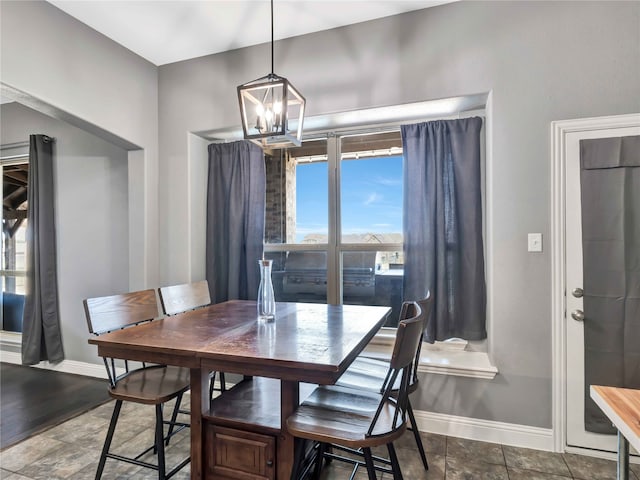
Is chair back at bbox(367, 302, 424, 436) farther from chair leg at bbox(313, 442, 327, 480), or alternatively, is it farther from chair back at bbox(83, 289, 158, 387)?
chair back at bbox(83, 289, 158, 387)

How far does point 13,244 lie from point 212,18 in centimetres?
359

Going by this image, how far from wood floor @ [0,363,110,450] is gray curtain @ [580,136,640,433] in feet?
11.9

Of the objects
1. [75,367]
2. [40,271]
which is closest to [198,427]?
[75,367]

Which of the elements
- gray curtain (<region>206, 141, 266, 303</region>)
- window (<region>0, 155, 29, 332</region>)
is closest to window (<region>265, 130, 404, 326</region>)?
gray curtain (<region>206, 141, 266, 303</region>)

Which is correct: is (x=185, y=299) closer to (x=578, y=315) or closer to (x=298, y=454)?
(x=298, y=454)

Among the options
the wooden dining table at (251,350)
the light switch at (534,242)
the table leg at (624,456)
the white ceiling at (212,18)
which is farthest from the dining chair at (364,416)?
the white ceiling at (212,18)

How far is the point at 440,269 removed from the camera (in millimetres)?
2502

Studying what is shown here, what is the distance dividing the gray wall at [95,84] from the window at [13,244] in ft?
6.39

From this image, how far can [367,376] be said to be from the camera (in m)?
1.96

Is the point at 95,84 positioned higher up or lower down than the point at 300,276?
higher up

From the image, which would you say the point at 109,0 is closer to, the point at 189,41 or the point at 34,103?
the point at 189,41

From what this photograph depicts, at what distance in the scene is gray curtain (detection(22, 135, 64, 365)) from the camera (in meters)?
3.50

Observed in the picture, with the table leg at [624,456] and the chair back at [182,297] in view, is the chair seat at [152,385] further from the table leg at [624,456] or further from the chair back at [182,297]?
the table leg at [624,456]

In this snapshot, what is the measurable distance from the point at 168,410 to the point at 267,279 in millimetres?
1642
